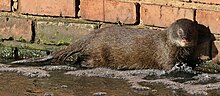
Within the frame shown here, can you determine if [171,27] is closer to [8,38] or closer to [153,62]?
[153,62]

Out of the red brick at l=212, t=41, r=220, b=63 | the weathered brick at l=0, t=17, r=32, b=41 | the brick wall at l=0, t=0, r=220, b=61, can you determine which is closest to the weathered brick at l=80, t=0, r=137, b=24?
the brick wall at l=0, t=0, r=220, b=61

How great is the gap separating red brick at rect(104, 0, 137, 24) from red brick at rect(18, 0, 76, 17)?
251 mm

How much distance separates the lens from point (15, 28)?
5164 millimetres

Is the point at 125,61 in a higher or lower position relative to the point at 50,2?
lower

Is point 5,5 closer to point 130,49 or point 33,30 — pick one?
point 33,30

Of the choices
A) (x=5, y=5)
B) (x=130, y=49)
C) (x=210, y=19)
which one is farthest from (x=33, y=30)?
(x=210, y=19)

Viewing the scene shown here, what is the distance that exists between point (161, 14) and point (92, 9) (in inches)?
19.0

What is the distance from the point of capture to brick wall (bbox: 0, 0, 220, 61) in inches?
184

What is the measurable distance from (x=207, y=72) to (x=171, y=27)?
0.37 meters

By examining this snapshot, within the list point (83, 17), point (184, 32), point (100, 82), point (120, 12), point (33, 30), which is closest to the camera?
point (100, 82)

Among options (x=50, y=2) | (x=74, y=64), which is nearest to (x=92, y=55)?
(x=74, y=64)

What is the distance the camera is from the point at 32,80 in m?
4.41

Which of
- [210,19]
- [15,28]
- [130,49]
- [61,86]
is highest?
[210,19]

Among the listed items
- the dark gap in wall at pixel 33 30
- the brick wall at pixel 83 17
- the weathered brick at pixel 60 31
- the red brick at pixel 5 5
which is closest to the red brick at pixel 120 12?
the brick wall at pixel 83 17
